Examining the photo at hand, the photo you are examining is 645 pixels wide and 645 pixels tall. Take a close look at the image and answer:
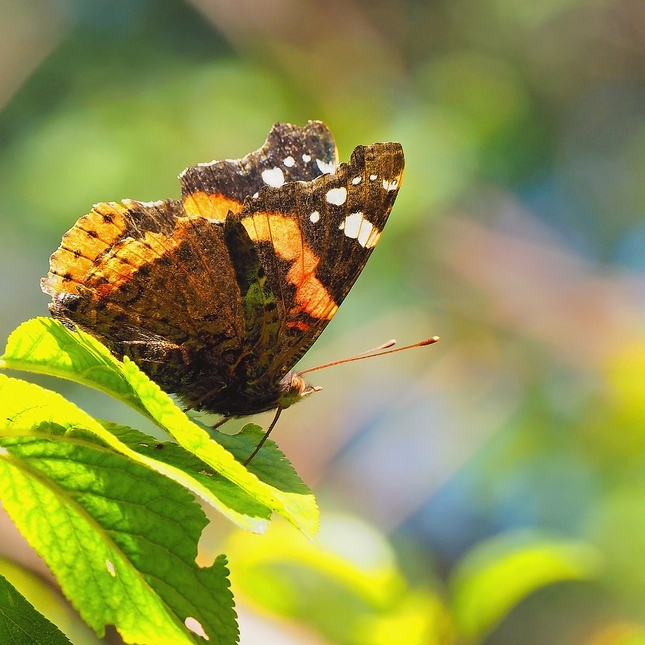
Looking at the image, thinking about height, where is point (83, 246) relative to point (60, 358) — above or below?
above

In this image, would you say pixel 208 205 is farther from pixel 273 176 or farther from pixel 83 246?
pixel 83 246

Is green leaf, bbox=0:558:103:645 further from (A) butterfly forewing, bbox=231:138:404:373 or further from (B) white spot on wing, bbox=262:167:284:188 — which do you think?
(B) white spot on wing, bbox=262:167:284:188

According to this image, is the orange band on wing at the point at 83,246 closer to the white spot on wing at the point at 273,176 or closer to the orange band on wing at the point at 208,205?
the orange band on wing at the point at 208,205

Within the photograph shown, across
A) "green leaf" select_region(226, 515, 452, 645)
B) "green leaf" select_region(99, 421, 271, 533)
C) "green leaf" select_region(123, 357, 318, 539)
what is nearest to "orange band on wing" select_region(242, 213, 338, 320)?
"green leaf" select_region(226, 515, 452, 645)

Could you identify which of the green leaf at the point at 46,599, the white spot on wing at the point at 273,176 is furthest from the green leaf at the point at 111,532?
the white spot on wing at the point at 273,176

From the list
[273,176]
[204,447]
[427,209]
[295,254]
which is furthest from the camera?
[427,209]

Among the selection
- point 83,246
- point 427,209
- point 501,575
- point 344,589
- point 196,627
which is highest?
point 427,209

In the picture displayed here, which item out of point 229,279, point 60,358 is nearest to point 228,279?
point 229,279
